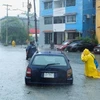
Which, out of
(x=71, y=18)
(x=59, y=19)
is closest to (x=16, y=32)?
(x=59, y=19)

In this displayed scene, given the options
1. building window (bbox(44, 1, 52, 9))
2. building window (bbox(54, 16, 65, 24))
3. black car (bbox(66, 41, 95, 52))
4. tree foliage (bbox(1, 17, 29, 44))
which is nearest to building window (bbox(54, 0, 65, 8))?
building window (bbox(44, 1, 52, 9))

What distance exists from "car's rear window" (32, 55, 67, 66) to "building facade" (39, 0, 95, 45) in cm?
Answer: 4550

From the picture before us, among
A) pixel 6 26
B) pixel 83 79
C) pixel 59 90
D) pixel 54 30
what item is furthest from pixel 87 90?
pixel 6 26

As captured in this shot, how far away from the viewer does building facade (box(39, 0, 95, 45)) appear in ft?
196

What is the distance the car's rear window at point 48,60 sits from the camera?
13.0 m

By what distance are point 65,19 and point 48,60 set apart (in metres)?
51.3

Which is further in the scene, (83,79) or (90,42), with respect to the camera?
(90,42)

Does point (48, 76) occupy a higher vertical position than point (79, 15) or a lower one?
lower

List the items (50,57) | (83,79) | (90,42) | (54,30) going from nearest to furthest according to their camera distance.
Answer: (50,57)
(83,79)
(90,42)
(54,30)

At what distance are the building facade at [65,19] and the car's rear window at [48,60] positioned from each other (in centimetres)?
4550

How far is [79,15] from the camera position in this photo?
6019cm

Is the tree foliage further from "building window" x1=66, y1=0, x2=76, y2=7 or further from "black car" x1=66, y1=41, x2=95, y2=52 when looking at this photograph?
"black car" x1=66, y1=41, x2=95, y2=52

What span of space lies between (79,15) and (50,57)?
4748 cm

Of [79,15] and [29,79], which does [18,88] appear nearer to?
[29,79]
